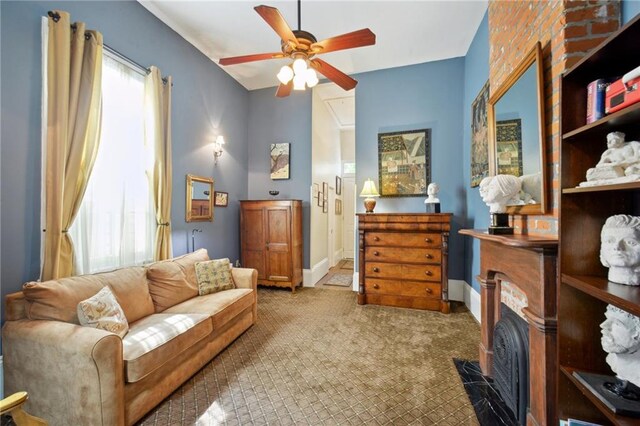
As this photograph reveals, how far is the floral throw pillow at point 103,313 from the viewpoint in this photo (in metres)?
1.63

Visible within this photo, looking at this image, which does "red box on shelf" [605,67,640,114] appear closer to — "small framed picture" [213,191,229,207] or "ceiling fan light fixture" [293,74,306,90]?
"ceiling fan light fixture" [293,74,306,90]

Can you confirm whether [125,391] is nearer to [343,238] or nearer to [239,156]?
[239,156]

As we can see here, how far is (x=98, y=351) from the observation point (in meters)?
1.36

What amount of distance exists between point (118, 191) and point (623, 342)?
11.5 ft

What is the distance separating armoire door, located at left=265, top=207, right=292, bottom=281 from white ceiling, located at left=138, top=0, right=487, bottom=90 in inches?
88.0

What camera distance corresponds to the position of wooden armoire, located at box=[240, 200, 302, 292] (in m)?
4.00

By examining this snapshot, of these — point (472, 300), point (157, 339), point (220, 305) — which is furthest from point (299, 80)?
point (472, 300)

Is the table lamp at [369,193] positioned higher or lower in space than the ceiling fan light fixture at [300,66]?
lower

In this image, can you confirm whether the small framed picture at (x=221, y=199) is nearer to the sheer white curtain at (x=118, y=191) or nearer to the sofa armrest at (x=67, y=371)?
the sheer white curtain at (x=118, y=191)

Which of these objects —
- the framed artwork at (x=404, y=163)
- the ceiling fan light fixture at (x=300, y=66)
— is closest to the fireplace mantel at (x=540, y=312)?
the ceiling fan light fixture at (x=300, y=66)

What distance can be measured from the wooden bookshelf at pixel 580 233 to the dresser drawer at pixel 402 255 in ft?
6.48

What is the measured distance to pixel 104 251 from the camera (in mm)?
2322

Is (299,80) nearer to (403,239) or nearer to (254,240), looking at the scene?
(403,239)

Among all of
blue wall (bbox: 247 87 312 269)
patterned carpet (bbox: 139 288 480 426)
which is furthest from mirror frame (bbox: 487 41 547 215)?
blue wall (bbox: 247 87 312 269)
